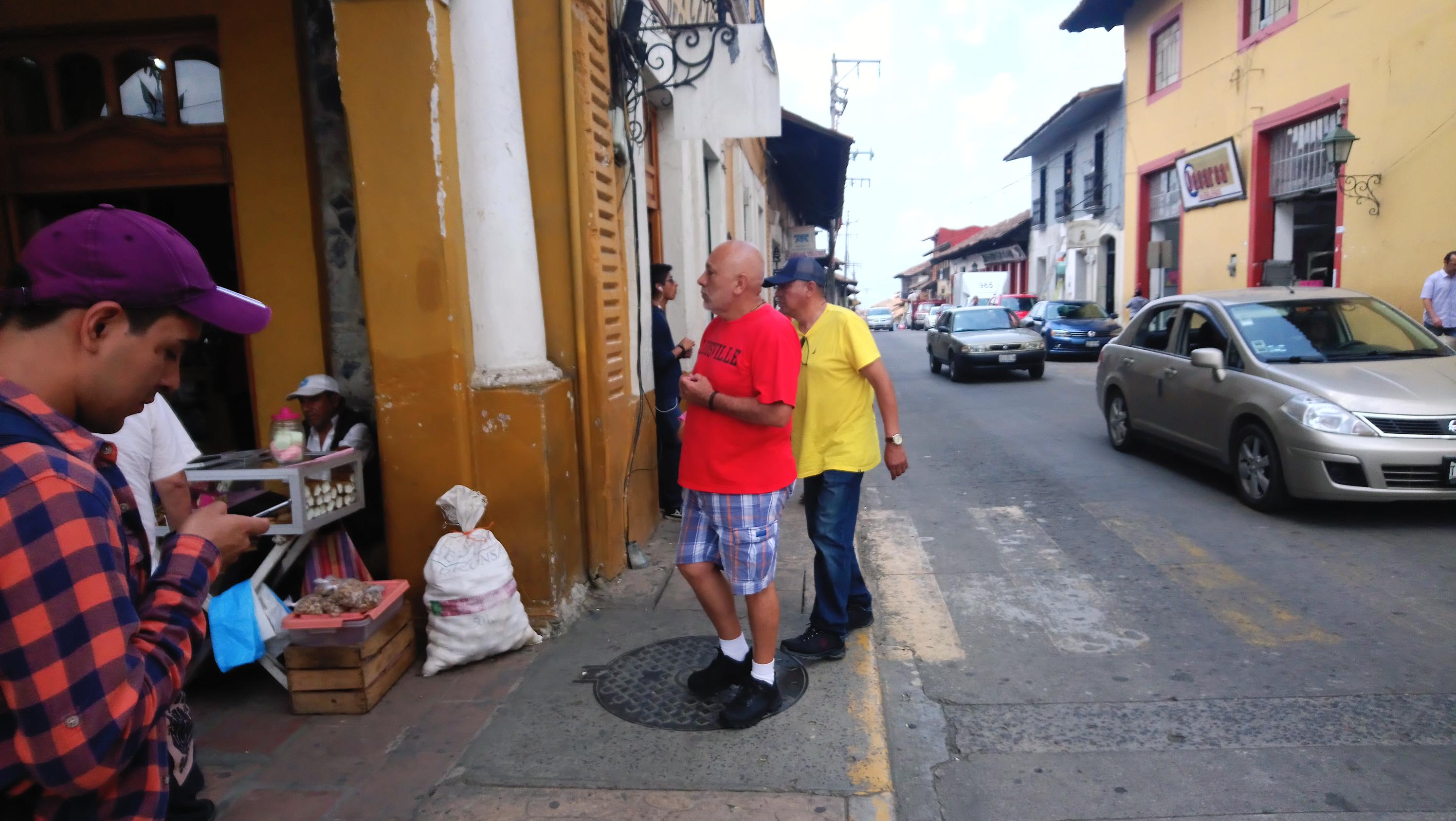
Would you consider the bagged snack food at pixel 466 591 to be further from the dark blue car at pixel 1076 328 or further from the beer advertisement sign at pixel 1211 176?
the beer advertisement sign at pixel 1211 176

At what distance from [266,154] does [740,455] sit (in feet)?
10.4

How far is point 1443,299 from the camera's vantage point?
37.6ft

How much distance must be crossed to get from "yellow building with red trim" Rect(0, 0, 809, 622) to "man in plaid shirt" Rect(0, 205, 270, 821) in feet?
8.44

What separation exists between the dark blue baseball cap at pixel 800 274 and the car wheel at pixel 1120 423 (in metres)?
5.72

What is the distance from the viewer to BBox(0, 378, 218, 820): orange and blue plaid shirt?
1334 millimetres

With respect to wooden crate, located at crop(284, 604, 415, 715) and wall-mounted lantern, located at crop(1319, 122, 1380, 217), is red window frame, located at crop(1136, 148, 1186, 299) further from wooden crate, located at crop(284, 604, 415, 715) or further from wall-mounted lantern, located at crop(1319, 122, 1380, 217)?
wooden crate, located at crop(284, 604, 415, 715)

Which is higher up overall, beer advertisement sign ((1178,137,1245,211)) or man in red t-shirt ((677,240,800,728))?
beer advertisement sign ((1178,137,1245,211))

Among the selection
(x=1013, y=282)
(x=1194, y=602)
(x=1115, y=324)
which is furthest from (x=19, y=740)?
(x=1013, y=282)

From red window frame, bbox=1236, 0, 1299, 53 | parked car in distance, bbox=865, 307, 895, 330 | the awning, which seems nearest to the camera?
the awning

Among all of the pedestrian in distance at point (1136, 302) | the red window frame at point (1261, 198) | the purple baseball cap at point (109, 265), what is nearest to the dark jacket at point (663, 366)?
the purple baseball cap at point (109, 265)

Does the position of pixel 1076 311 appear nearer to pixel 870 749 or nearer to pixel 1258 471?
pixel 1258 471

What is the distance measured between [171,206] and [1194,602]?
648 centimetres

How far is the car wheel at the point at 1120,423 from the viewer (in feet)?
29.5

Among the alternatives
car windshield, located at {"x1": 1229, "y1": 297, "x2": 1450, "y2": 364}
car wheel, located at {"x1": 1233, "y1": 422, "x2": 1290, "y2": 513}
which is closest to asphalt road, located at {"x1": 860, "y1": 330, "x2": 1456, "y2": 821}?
car wheel, located at {"x1": 1233, "y1": 422, "x2": 1290, "y2": 513}
